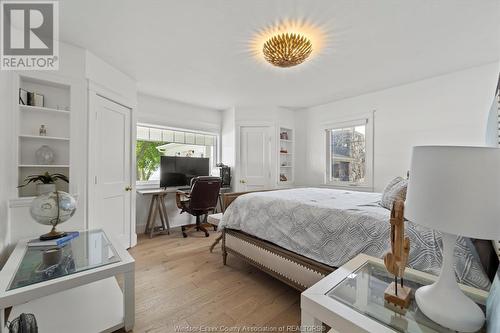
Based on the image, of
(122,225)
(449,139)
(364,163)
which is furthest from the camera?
(364,163)

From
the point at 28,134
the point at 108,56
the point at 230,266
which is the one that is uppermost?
the point at 108,56

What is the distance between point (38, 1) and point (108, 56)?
81 cm

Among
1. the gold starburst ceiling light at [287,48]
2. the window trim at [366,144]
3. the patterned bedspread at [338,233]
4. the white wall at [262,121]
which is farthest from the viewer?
the white wall at [262,121]

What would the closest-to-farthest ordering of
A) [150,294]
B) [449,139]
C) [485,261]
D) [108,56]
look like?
[485,261]
[150,294]
[108,56]
[449,139]

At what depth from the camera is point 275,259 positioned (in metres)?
1.93

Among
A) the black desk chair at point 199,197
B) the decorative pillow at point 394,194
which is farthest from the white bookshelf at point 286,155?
the decorative pillow at point 394,194

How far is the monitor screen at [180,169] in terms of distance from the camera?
3768 mm

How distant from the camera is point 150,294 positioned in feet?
6.23

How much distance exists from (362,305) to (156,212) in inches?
131

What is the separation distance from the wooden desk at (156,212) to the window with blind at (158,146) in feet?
1.48

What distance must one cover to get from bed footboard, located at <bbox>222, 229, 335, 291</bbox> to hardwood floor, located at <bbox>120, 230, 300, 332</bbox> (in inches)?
7.0

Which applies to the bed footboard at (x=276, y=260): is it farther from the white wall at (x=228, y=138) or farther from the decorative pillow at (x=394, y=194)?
the white wall at (x=228, y=138)

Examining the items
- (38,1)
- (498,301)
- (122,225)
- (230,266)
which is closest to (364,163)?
(230,266)

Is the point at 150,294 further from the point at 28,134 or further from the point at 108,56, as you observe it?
the point at 108,56
